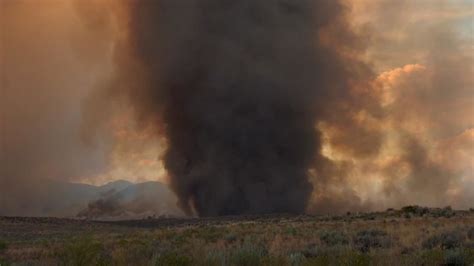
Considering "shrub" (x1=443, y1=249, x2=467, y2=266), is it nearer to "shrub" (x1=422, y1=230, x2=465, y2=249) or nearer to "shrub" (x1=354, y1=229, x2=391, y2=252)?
"shrub" (x1=422, y1=230, x2=465, y2=249)

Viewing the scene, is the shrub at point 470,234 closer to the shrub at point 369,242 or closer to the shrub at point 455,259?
the shrub at point 369,242

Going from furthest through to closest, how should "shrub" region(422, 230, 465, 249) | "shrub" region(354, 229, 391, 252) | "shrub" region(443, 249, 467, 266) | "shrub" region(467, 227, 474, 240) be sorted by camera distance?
"shrub" region(467, 227, 474, 240)
"shrub" region(354, 229, 391, 252)
"shrub" region(422, 230, 465, 249)
"shrub" region(443, 249, 467, 266)

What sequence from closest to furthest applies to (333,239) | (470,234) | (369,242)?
(369,242), (470,234), (333,239)

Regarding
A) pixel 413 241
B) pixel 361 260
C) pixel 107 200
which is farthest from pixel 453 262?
pixel 107 200

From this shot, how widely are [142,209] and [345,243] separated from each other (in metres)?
102

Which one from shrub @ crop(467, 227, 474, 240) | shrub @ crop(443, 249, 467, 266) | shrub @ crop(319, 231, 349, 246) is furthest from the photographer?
shrub @ crop(467, 227, 474, 240)

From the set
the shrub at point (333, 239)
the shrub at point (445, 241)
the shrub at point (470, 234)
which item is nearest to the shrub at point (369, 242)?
the shrub at point (333, 239)

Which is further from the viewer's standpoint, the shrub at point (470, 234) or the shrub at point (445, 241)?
the shrub at point (470, 234)

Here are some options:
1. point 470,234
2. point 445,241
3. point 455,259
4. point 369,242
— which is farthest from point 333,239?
point 455,259

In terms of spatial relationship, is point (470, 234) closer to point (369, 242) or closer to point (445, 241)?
point (445, 241)

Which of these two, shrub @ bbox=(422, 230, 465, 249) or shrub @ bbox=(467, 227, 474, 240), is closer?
shrub @ bbox=(422, 230, 465, 249)

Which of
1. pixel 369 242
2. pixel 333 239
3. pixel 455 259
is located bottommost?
pixel 455 259

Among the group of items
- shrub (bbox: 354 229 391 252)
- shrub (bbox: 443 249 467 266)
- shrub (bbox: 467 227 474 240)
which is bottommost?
shrub (bbox: 443 249 467 266)

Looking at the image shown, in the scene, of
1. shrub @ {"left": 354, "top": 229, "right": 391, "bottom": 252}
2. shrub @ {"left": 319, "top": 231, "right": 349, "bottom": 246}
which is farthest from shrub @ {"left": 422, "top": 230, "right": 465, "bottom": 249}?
shrub @ {"left": 319, "top": 231, "right": 349, "bottom": 246}
